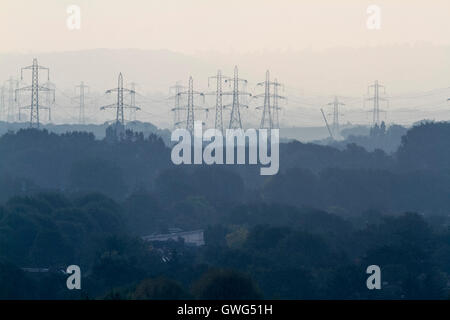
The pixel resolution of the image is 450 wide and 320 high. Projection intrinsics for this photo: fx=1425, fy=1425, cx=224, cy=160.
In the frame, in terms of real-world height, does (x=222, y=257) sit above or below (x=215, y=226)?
below

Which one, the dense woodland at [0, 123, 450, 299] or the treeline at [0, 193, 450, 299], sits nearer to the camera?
the treeline at [0, 193, 450, 299]

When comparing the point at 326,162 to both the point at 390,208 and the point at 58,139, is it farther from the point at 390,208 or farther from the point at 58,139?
the point at 390,208

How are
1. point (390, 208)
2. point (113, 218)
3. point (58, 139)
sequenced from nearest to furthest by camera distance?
point (113, 218) < point (390, 208) < point (58, 139)

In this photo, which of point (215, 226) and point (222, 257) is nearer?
point (222, 257)

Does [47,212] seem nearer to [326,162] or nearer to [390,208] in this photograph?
[390,208]

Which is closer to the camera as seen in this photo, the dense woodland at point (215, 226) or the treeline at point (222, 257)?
the treeline at point (222, 257)
